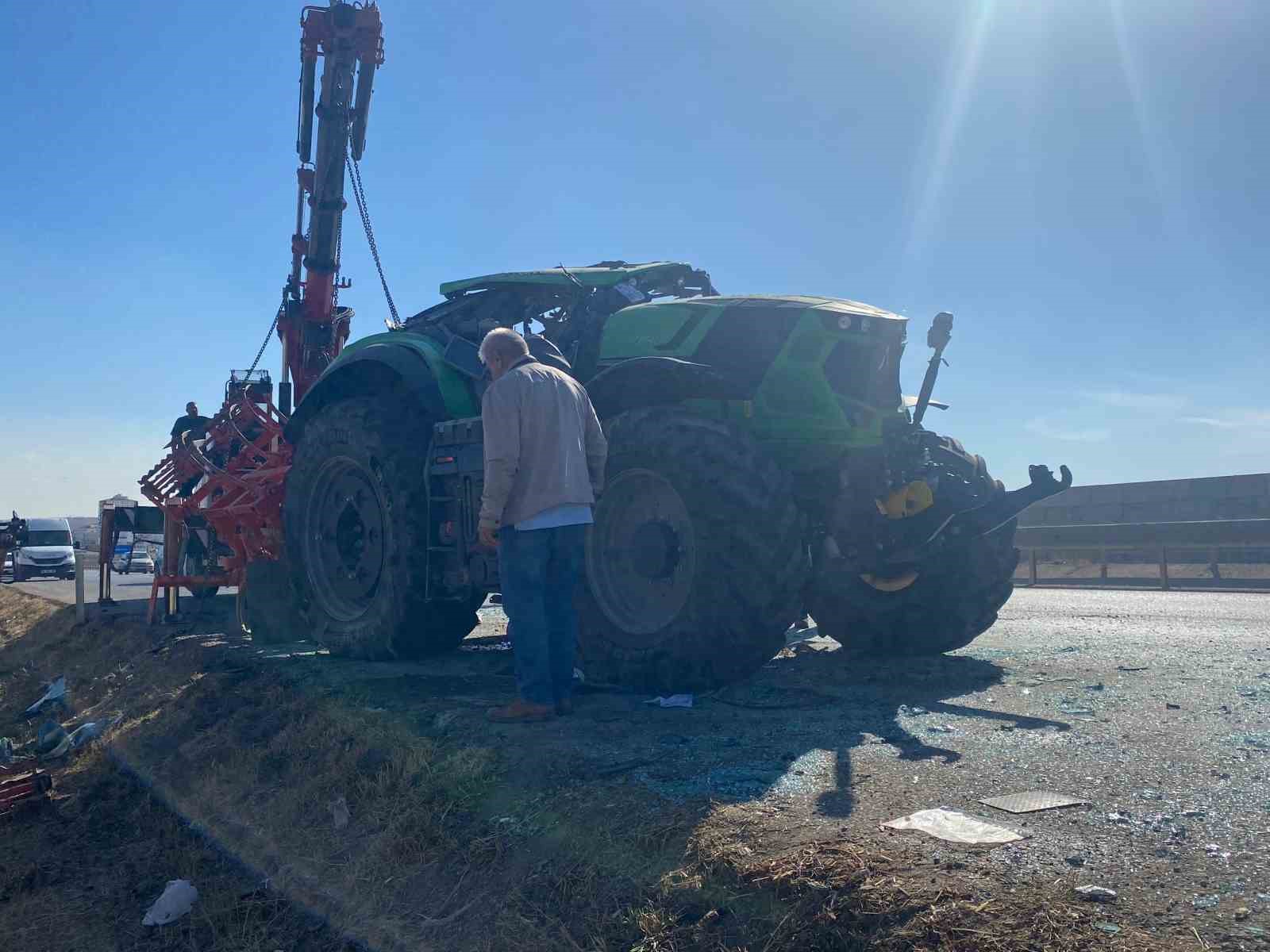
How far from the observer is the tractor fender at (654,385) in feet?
17.8

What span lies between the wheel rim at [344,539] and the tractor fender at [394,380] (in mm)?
573

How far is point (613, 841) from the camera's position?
3.17 m

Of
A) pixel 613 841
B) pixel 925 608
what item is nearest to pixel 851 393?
pixel 925 608

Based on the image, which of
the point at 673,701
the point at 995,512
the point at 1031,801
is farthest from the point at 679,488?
the point at 1031,801

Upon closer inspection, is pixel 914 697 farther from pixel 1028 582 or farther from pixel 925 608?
pixel 1028 582

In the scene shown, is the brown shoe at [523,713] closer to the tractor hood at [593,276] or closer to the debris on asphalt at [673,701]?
the debris on asphalt at [673,701]

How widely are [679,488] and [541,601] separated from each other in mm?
898

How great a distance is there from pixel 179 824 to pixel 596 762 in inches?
82.8

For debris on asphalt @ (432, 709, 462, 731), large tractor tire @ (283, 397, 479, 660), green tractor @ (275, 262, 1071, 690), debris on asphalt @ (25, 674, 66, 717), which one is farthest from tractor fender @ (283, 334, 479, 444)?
debris on asphalt @ (25, 674, 66, 717)

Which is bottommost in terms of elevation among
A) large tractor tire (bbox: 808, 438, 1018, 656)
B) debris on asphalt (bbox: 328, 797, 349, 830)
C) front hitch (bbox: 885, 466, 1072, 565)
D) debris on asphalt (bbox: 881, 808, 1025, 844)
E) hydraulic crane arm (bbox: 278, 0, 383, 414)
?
debris on asphalt (bbox: 328, 797, 349, 830)

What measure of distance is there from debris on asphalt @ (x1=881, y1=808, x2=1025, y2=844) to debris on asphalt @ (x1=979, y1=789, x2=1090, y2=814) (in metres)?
0.14

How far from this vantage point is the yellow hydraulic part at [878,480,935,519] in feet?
18.5

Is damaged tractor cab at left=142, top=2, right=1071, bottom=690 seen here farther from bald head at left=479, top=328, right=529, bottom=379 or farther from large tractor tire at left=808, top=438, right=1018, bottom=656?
bald head at left=479, top=328, right=529, bottom=379

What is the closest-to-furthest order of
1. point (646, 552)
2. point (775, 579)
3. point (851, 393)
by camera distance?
point (775, 579) < point (646, 552) < point (851, 393)
